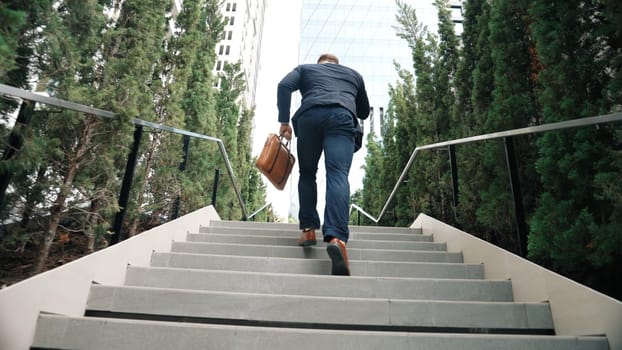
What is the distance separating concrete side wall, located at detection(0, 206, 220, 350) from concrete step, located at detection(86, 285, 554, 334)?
0.13 metres

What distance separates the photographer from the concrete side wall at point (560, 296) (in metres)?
1.45

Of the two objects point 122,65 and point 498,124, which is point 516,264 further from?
point 122,65

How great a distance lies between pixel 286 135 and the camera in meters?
2.84

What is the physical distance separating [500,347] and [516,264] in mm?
876

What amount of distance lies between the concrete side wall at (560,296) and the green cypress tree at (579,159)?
0.28 m

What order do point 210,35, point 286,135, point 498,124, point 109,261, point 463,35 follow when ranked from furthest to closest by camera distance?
1. point 210,35
2. point 463,35
3. point 498,124
4. point 286,135
5. point 109,261

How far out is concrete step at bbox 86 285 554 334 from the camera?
1.70 meters

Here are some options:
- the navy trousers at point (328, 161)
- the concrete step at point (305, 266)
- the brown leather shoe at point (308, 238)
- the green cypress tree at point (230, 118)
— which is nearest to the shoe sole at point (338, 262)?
the navy trousers at point (328, 161)

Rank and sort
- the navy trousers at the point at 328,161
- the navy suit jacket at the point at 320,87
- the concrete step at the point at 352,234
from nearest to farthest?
the navy trousers at the point at 328,161 → the navy suit jacket at the point at 320,87 → the concrete step at the point at 352,234

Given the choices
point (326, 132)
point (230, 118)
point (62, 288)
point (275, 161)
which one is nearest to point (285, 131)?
point (275, 161)

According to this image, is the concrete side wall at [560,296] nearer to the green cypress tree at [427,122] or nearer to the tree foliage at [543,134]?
the tree foliage at [543,134]

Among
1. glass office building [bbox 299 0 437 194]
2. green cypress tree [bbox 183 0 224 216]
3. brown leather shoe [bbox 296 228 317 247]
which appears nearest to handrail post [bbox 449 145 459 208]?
brown leather shoe [bbox 296 228 317 247]

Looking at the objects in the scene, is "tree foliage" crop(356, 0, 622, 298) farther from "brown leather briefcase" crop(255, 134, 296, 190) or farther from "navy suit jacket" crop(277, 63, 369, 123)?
"brown leather briefcase" crop(255, 134, 296, 190)

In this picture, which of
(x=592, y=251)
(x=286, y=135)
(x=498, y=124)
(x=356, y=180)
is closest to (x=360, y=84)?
(x=286, y=135)
